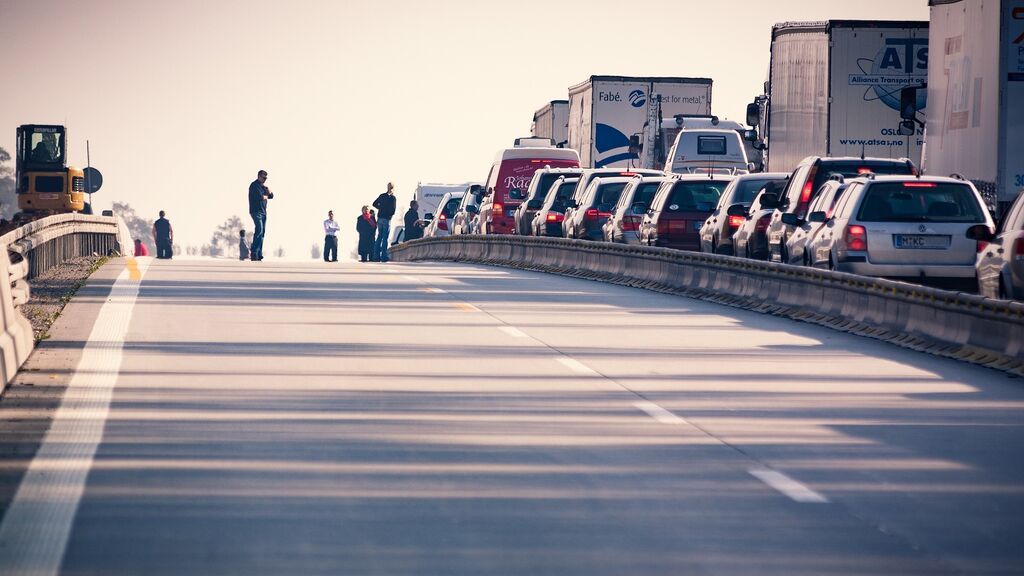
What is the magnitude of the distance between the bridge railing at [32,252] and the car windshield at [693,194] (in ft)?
33.8

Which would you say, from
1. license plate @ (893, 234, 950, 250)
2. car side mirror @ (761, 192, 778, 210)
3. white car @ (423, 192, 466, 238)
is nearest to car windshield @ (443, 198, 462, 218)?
white car @ (423, 192, 466, 238)

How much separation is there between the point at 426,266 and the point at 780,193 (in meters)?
9.75

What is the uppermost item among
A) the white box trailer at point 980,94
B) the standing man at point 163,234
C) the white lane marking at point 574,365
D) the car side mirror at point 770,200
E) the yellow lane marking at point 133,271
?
the white box trailer at point 980,94

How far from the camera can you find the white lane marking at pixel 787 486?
28.8 ft

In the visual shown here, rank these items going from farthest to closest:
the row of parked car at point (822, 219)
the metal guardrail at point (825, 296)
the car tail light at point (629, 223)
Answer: the car tail light at point (629, 223)
the row of parked car at point (822, 219)
the metal guardrail at point (825, 296)

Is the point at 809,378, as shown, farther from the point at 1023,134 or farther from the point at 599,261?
the point at 599,261

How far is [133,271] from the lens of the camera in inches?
1157

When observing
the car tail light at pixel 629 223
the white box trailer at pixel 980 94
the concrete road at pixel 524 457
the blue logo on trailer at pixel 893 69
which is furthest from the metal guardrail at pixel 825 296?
the blue logo on trailer at pixel 893 69

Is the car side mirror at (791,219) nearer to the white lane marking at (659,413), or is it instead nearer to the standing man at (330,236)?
the white lane marking at (659,413)

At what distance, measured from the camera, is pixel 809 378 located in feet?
47.3

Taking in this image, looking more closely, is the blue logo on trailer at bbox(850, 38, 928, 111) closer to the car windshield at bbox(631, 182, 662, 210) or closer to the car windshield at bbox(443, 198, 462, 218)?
the car windshield at bbox(631, 182, 662, 210)

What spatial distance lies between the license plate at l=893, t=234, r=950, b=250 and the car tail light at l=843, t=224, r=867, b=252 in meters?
0.45

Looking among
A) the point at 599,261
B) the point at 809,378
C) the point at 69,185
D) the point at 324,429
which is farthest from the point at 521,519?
the point at 69,185

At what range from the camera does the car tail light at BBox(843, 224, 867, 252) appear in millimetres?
21219
